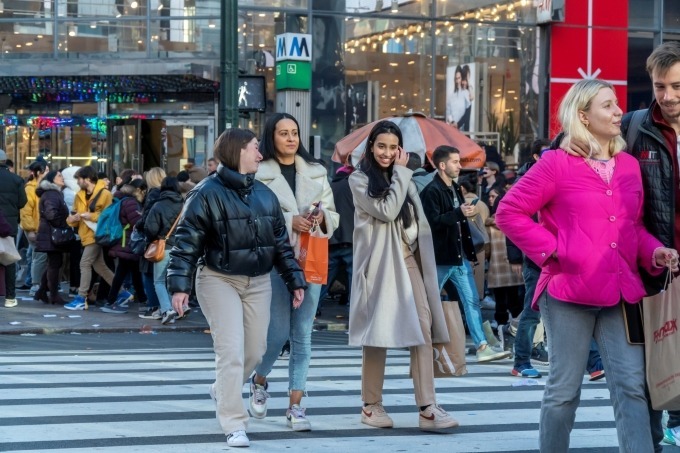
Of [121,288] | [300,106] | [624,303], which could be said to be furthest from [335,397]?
[300,106]

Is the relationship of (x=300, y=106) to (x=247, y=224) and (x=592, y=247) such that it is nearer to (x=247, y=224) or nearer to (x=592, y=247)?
(x=247, y=224)

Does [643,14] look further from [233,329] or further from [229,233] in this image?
[233,329]

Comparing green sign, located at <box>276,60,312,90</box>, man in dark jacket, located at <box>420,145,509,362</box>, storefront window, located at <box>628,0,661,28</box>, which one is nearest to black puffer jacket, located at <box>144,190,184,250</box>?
man in dark jacket, located at <box>420,145,509,362</box>

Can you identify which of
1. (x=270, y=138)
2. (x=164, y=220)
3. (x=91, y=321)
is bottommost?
(x=91, y=321)

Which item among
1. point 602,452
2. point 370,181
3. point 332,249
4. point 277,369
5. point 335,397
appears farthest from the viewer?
point 332,249

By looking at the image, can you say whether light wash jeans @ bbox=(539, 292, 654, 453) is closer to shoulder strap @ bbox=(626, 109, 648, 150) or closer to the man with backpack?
shoulder strap @ bbox=(626, 109, 648, 150)

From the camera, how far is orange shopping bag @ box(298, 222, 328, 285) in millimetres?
7820

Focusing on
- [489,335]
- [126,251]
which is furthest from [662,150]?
[126,251]

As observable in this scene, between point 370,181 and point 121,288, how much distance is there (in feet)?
36.4

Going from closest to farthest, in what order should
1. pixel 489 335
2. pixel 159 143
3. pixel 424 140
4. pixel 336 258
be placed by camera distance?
pixel 489 335 → pixel 336 258 → pixel 424 140 → pixel 159 143

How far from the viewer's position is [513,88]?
963 inches

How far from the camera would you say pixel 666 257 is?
5.40 metres

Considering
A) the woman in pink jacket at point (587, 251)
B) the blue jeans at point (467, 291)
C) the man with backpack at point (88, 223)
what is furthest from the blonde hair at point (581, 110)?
the man with backpack at point (88, 223)

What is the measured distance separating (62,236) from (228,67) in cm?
381
